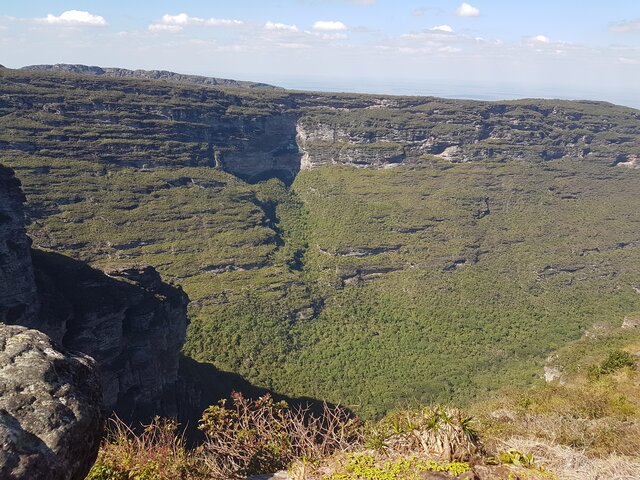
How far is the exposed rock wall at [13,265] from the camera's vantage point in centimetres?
2970

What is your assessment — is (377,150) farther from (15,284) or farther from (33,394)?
(33,394)

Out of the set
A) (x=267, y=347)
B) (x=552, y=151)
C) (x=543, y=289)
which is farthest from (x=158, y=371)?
(x=552, y=151)

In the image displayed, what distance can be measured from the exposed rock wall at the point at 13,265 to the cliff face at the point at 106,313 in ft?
0.19

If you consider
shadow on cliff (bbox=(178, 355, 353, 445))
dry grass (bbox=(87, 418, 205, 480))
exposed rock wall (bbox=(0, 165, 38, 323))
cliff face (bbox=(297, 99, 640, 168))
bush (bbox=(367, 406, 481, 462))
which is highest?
cliff face (bbox=(297, 99, 640, 168))

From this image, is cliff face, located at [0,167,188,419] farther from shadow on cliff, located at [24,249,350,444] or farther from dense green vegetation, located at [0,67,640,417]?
dense green vegetation, located at [0,67,640,417]

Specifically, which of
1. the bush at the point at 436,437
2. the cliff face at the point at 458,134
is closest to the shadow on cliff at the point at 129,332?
the bush at the point at 436,437

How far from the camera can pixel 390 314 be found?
6694cm

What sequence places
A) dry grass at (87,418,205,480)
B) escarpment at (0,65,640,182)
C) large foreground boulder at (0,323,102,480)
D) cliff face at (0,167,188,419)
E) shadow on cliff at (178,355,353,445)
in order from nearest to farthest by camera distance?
large foreground boulder at (0,323,102,480), dry grass at (87,418,205,480), cliff face at (0,167,188,419), shadow on cliff at (178,355,353,445), escarpment at (0,65,640,182)

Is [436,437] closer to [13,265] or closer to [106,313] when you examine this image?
[106,313]

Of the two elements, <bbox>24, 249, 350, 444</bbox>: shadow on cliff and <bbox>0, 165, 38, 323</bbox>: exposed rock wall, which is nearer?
<bbox>0, 165, 38, 323</bbox>: exposed rock wall

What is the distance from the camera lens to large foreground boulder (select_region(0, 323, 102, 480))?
5012mm

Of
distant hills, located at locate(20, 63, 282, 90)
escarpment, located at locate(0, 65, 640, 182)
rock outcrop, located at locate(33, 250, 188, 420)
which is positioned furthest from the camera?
distant hills, located at locate(20, 63, 282, 90)

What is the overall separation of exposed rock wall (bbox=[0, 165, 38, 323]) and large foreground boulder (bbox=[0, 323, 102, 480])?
93.1 ft

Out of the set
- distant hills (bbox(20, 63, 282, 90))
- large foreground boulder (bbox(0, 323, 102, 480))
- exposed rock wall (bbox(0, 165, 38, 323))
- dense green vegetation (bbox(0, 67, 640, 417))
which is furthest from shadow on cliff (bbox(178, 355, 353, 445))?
distant hills (bbox(20, 63, 282, 90))
